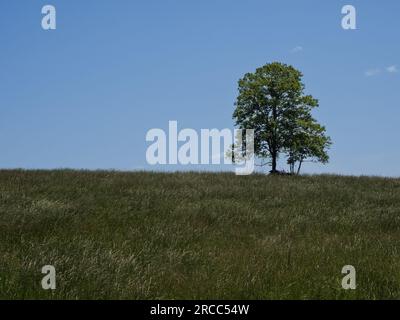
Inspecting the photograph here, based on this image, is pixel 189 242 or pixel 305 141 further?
pixel 305 141

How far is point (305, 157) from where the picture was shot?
34688 millimetres

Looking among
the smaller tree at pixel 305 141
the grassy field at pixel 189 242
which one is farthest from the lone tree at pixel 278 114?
the grassy field at pixel 189 242

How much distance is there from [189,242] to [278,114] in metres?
26.1

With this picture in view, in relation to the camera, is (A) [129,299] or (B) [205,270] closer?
(A) [129,299]

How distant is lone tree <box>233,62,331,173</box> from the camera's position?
33.5m

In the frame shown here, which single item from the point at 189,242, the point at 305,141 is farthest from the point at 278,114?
the point at 189,242

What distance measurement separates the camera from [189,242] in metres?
9.02

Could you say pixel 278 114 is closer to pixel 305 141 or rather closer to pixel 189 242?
pixel 305 141

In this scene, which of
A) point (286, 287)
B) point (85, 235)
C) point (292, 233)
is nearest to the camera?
point (286, 287)

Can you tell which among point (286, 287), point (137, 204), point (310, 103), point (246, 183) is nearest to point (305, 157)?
point (310, 103)

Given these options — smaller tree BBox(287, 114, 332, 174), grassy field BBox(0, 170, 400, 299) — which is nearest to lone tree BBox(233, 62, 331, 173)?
smaller tree BBox(287, 114, 332, 174)
